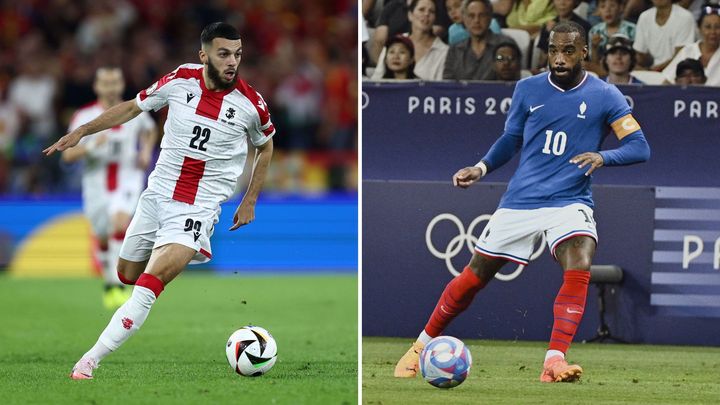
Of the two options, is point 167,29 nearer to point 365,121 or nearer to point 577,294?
point 365,121

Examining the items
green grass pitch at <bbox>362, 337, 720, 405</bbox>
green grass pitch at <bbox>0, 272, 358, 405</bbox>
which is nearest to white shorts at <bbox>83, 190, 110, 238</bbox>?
green grass pitch at <bbox>0, 272, 358, 405</bbox>

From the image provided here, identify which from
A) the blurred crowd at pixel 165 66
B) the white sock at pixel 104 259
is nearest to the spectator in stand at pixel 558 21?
the white sock at pixel 104 259

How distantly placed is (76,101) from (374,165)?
10.2 meters

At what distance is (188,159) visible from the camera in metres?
8.02

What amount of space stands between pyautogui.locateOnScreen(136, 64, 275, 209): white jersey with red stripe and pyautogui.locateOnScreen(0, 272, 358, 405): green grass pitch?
1.18 meters

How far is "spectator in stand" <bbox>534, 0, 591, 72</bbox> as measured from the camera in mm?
10438

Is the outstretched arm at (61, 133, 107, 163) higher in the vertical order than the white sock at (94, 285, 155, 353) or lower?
higher

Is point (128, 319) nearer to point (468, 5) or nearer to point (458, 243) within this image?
point (458, 243)

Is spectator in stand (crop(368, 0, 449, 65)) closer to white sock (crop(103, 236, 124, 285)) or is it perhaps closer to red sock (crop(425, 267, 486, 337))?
red sock (crop(425, 267, 486, 337))

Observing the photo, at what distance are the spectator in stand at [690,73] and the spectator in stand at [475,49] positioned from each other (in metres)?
1.41

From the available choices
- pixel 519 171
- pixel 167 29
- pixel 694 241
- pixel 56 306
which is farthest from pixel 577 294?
pixel 167 29

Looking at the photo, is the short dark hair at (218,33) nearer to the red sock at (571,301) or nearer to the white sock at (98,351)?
the white sock at (98,351)

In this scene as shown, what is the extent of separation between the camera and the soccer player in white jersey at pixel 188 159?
7.80 metres

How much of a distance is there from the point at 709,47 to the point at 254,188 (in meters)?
4.28
